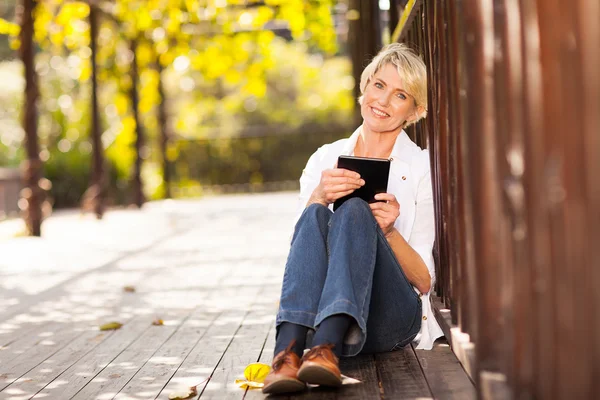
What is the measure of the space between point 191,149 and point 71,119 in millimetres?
3205

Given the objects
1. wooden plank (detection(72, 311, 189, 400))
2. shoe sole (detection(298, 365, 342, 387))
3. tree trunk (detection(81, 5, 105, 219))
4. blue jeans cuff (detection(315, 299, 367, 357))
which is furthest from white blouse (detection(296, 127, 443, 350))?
tree trunk (detection(81, 5, 105, 219))

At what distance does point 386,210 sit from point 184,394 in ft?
2.95

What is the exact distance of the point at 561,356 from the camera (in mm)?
1562

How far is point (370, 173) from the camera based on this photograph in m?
3.04

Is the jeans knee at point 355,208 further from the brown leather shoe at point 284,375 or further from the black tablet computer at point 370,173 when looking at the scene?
the brown leather shoe at point 284,375

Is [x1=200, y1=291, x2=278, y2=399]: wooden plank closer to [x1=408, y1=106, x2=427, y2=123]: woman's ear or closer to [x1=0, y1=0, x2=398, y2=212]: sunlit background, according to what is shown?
[x1=408, y1=106, x2=427, y2=123]: woman's ear

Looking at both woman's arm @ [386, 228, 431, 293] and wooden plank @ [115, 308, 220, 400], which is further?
woman's arm @ [386, 228, 431, 293]

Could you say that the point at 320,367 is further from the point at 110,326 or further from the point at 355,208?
the point at 110,326

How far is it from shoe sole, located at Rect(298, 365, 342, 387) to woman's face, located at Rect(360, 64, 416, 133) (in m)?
1.11

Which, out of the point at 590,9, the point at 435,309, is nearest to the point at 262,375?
the point at 435,309

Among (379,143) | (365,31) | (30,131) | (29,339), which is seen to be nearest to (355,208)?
(379,143)

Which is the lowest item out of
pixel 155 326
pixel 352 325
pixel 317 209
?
pixel 155 326

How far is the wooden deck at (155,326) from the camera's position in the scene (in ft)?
9.80

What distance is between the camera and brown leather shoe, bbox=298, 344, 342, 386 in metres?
2.67
